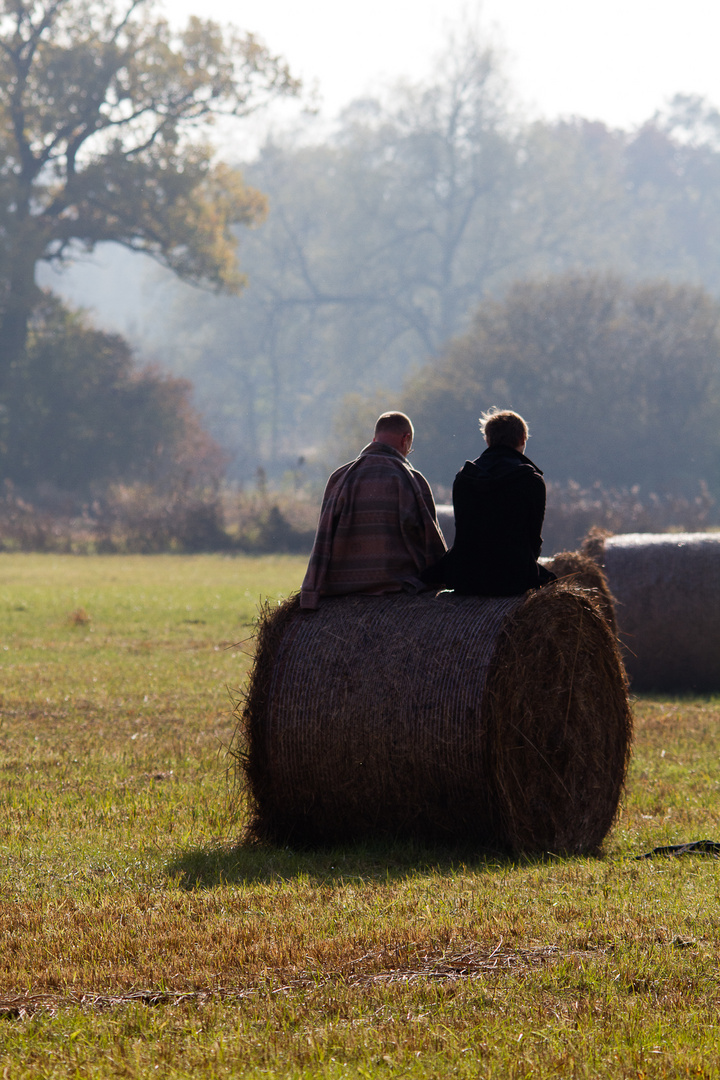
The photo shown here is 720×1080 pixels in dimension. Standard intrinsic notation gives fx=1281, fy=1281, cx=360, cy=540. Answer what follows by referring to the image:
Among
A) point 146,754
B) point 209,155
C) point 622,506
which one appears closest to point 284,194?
point 209,155

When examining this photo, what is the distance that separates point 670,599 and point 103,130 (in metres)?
40.5

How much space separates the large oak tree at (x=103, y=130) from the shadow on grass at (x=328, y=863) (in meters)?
42.3

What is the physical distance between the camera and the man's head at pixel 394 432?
7.62 meters

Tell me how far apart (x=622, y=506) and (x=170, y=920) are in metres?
32.0

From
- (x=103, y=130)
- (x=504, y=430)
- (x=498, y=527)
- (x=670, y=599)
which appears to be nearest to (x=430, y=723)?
(x=498, y=527)

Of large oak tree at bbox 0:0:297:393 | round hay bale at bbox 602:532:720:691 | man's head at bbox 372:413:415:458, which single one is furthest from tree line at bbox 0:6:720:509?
man's head at bbox 372:413:415:458

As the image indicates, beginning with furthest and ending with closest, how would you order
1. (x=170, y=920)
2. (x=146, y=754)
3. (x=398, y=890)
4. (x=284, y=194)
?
(x=284, y=194), (x=146, y=754), (x=398, y=890), (x=170, y=920)

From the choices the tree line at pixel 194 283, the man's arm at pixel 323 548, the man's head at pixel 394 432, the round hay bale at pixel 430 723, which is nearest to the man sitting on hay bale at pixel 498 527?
the round hay bale at pixel 430 723

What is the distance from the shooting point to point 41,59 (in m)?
47.1

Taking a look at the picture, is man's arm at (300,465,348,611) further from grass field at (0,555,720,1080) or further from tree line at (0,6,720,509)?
tree line at (0,6,720,509)

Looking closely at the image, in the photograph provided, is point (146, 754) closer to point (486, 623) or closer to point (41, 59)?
point (486, 623)

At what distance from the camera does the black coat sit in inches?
285

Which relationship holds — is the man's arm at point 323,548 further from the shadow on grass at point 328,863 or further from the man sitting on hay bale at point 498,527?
the shadow on grass at point 328,863

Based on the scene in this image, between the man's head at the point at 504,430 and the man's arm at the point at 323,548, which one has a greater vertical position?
the man's head at the point at 504,430
